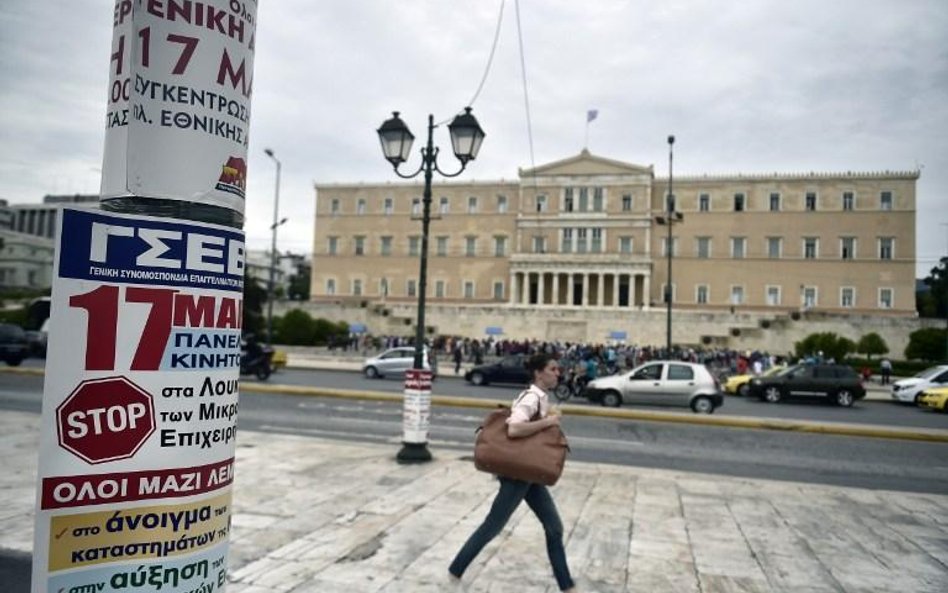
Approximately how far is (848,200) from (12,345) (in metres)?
62.4

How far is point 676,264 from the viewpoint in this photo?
6072 centimetres

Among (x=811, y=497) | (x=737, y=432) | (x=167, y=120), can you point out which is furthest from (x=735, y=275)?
(x=167, y=120)

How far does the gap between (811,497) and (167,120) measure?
307 inches

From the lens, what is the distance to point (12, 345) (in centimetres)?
2153

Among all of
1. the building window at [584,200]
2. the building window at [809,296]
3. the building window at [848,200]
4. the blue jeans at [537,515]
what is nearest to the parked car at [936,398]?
the blue jeans at [537,515]

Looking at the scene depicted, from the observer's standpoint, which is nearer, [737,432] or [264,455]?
[264,455]

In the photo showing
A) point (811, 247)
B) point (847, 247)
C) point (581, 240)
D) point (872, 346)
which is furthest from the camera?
point (581, 240)

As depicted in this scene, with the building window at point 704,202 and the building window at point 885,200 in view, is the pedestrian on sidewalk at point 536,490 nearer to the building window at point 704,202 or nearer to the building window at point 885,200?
the building window at point 704,202

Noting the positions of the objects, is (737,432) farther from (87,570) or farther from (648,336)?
(648,336)

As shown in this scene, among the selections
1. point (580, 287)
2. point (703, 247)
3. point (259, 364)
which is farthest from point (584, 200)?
point (259, 364)

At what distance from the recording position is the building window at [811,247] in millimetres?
58062

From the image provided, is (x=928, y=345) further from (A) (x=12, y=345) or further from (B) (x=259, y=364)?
(A) (x=12, y=345)

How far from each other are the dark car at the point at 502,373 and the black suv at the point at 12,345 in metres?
15.7

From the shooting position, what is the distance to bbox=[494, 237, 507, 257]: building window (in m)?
64.8
